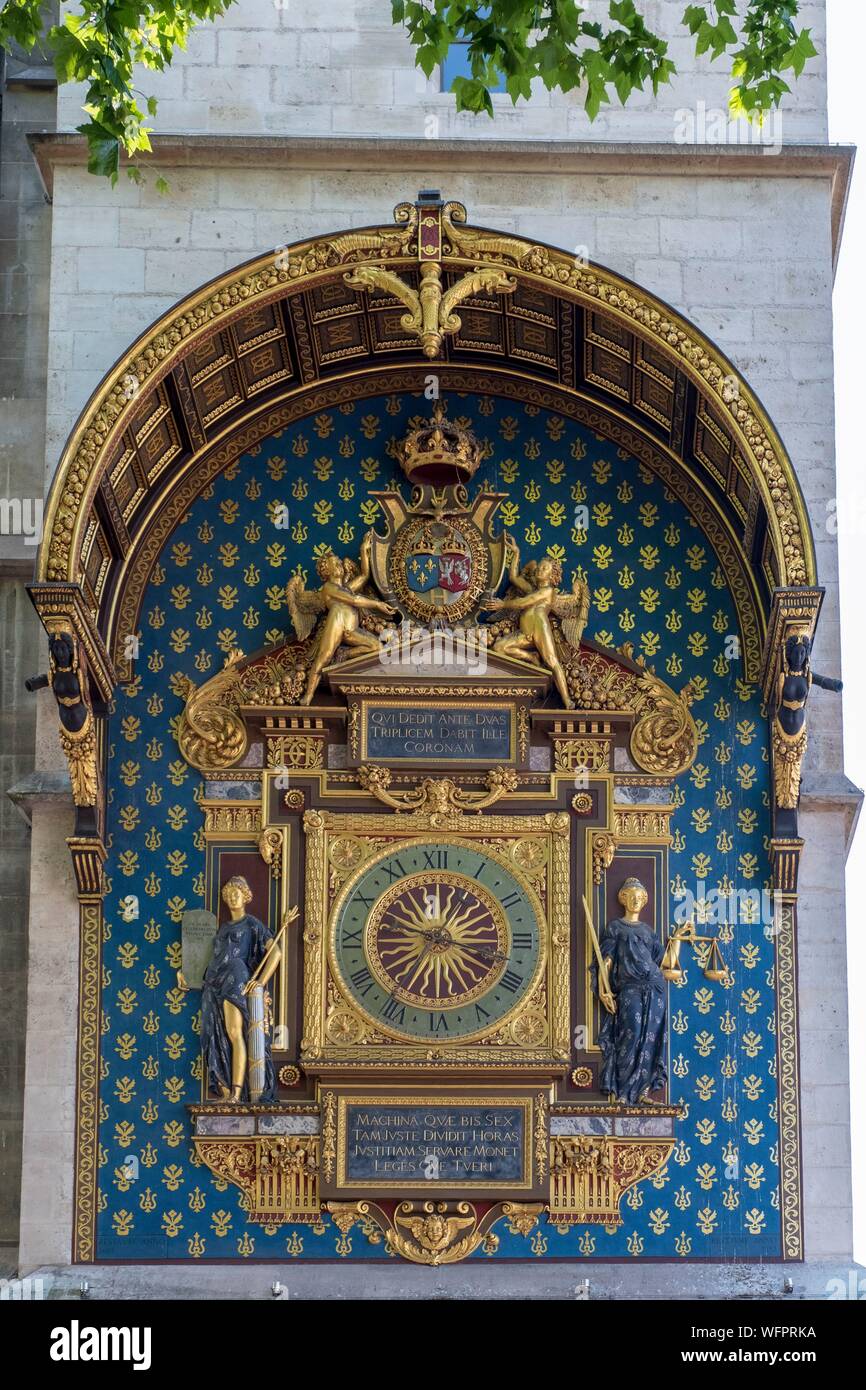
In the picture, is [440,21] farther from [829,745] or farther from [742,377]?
[829,745]

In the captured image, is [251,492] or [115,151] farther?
[251,492]

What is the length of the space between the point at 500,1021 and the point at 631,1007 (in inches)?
28.6

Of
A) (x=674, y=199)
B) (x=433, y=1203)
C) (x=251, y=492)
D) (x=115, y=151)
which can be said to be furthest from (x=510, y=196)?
(x=433, y=1203)

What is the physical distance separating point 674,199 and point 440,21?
3.51 meters

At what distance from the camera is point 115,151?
1420 centimetres

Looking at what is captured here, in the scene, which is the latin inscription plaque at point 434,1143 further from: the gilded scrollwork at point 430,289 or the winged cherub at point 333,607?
the gilded scrollwork at point 430,289

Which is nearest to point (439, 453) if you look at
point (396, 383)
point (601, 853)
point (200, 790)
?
point (396, 383)

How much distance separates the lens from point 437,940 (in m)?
16.5

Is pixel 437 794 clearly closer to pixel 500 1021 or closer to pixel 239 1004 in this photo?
pixel 500 1021

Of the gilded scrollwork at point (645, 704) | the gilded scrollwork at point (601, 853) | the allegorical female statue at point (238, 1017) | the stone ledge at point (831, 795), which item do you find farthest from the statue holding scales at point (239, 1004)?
the stone ledge at point (831, 795)

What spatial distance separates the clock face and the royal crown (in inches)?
85.9

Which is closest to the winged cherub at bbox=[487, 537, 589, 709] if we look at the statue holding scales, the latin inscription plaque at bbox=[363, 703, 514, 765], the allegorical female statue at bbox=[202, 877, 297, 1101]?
the latin inscription plaque at bbox=[363, 703, 514, 765]

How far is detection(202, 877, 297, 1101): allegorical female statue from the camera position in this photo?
16.2 m

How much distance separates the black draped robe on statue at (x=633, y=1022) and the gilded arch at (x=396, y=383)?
180cm
